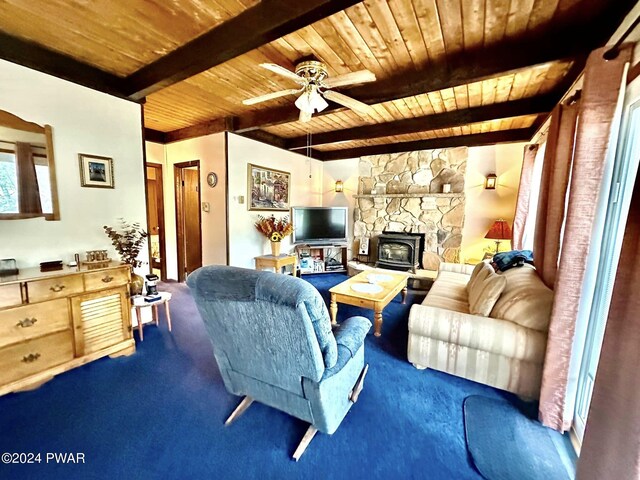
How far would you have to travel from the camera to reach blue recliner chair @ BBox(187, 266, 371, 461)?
1.21 m

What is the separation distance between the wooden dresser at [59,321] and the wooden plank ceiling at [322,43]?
68.6 inches

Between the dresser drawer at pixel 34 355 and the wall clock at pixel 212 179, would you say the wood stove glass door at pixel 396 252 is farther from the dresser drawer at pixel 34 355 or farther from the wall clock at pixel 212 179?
the dresser drawer at pixel 34 355

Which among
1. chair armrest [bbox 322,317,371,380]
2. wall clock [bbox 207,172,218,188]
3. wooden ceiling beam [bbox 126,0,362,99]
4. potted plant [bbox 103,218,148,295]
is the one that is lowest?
chair armrest [bbox 322,317,371,380]

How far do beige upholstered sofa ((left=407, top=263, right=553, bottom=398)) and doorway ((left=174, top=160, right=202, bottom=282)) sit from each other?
149 inches

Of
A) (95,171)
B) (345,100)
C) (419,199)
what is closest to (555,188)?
(345,100)

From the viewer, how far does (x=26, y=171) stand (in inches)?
81.8

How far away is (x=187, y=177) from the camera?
4543 millimetres

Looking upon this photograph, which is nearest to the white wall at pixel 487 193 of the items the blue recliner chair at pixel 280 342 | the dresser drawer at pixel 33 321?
the blue recliner chair at pixel 280 342

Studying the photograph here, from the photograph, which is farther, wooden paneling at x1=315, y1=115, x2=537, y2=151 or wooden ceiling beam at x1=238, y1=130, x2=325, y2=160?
wooden ceiling beam at x1=238, y1=130, x2=325, y2=160

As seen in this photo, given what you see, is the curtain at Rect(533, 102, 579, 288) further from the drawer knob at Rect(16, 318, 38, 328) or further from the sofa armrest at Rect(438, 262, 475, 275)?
the drawer knob at Rect(16, 318, 38, 328)

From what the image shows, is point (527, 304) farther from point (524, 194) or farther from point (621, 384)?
point (524, 194)

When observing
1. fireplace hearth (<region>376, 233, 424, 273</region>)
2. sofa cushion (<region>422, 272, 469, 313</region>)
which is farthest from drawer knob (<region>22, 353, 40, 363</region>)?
fireplace hearth (<region>376, 233, 424, 273</region>)

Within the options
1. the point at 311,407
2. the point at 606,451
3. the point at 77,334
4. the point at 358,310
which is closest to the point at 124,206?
the point at 77,334

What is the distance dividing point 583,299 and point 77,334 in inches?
144
